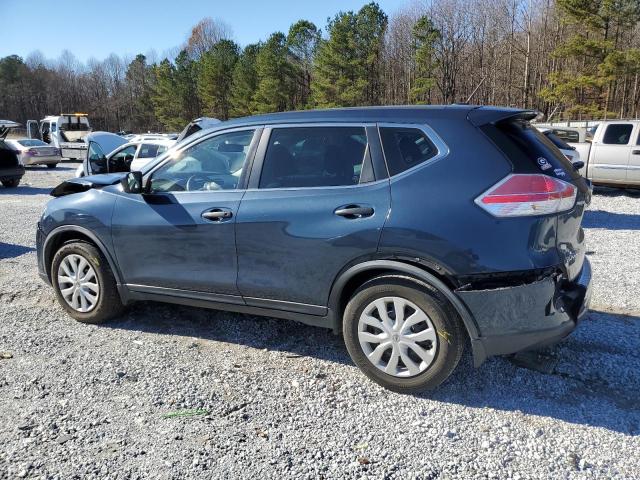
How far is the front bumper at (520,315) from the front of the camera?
288 centimetres

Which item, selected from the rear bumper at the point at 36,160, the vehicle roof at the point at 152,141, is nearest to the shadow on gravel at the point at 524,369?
the vehicle roof at the point at 152,141

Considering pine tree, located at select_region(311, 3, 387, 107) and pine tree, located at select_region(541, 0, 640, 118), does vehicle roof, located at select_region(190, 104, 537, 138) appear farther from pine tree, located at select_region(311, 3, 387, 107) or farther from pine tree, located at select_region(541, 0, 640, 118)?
pine tree, located at select_region(311, 3, 387, 107)

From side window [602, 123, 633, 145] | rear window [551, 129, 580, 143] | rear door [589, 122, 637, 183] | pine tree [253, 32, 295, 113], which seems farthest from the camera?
pine tree [253, 32, 295, 113]

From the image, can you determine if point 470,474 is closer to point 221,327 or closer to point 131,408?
point 131,408

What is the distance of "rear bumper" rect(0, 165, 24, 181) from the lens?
15909 millimetres

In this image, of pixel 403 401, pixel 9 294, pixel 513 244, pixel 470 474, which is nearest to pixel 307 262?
pixel 403 401

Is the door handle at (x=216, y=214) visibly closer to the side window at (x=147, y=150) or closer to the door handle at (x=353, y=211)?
the door handle at (x=353, y=211)

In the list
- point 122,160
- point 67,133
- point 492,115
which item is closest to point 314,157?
point 492,115

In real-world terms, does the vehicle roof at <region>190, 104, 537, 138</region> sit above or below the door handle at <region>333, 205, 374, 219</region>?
above

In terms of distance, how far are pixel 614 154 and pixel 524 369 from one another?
1049 centimetres

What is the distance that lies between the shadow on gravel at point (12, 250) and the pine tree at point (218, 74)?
47.5 metres

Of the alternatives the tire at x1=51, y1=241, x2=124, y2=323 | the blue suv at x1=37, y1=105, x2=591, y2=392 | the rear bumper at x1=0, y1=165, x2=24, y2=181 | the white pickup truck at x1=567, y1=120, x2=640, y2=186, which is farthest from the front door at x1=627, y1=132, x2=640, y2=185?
the rear bumper at x1=0, y1=165, x2=24, y2=181

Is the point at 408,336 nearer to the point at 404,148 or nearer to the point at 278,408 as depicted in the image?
the point at 278,408

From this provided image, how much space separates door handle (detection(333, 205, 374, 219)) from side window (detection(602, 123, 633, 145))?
1137 centimetres
